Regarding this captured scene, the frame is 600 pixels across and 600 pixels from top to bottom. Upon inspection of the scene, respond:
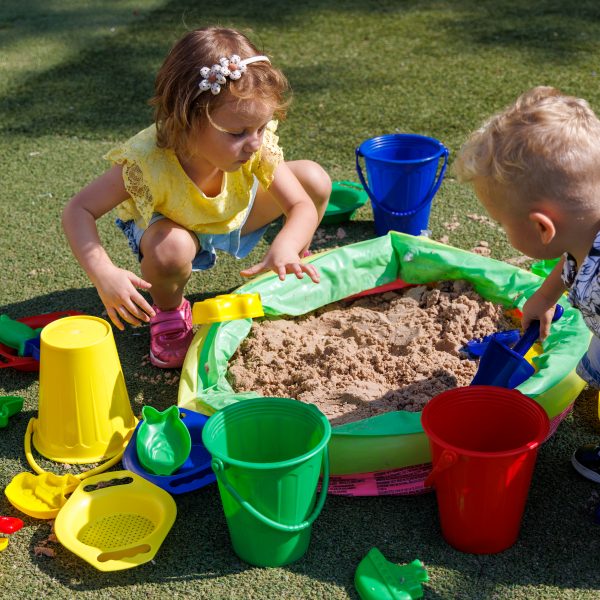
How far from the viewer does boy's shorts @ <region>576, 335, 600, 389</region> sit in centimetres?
177

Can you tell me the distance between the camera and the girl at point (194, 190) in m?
1.89

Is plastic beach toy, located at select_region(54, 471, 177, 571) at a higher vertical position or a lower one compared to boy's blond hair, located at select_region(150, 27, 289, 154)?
lower

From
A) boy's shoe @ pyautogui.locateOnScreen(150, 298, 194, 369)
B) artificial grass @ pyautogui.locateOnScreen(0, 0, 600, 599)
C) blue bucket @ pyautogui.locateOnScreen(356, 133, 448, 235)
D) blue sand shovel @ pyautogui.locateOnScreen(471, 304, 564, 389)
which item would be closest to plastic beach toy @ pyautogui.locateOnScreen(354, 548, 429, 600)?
artificial grass @ pyautogui.locateOnScreen(0, 0, 600, 599)

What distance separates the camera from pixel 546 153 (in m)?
1.45

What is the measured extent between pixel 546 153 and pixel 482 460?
1.80ft

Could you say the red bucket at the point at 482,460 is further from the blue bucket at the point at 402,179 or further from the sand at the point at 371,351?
the blue bucket at the point at 402,179

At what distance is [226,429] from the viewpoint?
63.2 inches

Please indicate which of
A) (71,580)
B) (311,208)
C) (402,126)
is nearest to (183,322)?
(311,208)

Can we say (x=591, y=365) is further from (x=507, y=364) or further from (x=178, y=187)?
(x=178, y=187)

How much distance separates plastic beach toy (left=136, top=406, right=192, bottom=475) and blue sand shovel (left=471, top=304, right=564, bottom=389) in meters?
0.68

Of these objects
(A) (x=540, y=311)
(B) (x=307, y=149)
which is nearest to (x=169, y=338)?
(A) (x=540, y=311)

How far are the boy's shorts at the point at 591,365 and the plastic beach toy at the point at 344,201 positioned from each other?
119 centimetres

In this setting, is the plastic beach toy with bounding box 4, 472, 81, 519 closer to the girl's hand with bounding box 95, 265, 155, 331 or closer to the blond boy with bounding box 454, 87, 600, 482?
the girl's hand with bounding box 95, 265, 155, 331

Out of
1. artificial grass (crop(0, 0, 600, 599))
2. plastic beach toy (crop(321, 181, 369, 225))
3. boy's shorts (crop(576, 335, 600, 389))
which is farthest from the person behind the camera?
plastic beach toy (crop(321, 181, 369, 225))
